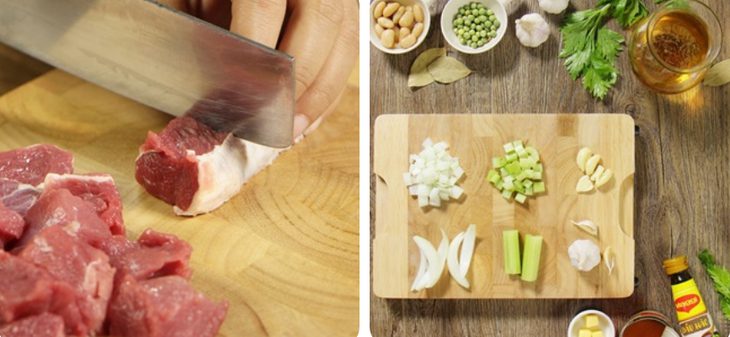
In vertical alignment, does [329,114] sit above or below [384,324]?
above

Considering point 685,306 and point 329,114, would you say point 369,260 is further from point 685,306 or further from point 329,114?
point 685,306

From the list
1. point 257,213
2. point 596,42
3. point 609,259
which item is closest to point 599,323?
point 609,259

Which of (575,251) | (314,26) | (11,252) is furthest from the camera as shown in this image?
(575,251)

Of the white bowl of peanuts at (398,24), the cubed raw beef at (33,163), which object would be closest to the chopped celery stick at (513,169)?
the white bowl of peanuts at (398,24)

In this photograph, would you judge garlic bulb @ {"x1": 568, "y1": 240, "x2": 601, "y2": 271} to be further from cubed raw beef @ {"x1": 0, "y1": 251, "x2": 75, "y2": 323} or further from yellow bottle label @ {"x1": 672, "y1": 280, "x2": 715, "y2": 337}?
cubed raw beef @ {"x1": 0, "y1": 251, "x2": 75, "y2": 323}

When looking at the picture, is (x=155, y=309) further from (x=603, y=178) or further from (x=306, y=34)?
(x=603, y=178)

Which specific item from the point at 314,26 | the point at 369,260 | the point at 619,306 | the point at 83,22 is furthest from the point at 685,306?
the point at 83,22
